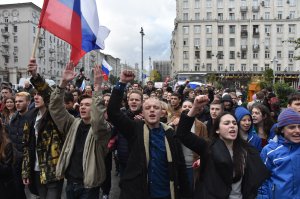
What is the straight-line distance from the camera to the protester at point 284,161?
338cm

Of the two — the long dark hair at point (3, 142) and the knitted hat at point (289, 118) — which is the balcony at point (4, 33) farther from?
the knitted hat at point (289, 118)

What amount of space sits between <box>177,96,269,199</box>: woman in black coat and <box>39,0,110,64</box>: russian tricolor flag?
256cm

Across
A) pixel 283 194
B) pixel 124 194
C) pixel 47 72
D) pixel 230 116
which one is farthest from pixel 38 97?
pixel 47 72

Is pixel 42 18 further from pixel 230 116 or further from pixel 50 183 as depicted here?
pixel 230 116

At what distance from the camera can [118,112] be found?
374 cm

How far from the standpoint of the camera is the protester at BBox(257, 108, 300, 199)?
11.1ft

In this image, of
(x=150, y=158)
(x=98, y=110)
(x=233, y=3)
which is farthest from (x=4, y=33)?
(x=150, y=158)

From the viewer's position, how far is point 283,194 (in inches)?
134

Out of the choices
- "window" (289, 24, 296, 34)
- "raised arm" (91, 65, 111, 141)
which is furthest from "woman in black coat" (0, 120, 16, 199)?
"window" (289, 24, 296, 34)

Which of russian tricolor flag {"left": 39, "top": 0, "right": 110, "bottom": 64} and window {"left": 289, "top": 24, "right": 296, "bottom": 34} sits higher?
window {"left": 289, "top": 24, "right": 296, "bottom": 34}

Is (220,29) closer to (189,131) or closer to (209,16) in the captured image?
(209,16)

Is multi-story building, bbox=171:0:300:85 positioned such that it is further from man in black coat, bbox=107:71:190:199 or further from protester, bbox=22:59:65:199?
man in black coat, bbox=107:71:190:199

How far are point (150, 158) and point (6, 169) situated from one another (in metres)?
1.70

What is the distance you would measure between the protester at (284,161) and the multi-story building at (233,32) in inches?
2761
